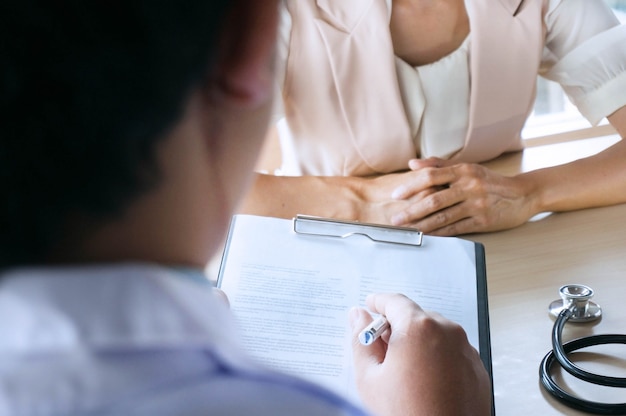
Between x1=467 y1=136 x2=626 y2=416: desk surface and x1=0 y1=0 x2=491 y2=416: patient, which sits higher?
x1=0 y1=0 x2=491 y2=416: patient

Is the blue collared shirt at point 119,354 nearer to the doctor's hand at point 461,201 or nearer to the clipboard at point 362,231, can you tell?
the clipboard at point 362,231

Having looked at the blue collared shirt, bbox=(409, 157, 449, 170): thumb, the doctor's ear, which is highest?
the doctor's ear

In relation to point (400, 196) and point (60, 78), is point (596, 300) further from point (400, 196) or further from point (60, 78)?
point (60, 78)

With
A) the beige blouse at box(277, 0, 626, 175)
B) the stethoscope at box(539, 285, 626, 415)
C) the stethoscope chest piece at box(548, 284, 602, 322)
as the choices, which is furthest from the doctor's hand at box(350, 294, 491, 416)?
the beige blouse at box(277, 0, 626, 175)

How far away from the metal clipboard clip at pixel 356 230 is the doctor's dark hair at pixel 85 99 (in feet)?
2.20

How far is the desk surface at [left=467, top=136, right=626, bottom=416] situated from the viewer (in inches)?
30.2

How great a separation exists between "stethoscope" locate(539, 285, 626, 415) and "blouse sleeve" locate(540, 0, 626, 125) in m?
0.55

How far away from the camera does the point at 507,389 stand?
0.77 m

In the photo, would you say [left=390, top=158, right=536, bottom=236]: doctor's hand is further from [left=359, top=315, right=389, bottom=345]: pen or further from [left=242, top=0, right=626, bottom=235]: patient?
[left=359, top=315, right=389, bottom=345]: pen

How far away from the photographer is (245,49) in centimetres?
33

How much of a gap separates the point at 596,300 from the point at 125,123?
0.75 m

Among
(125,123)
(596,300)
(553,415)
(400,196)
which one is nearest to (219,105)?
(125,123)

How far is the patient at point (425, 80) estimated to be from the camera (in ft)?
4.26

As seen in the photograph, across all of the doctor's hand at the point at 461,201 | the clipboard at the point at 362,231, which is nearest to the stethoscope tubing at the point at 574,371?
the clipboard at the point at 362,231
